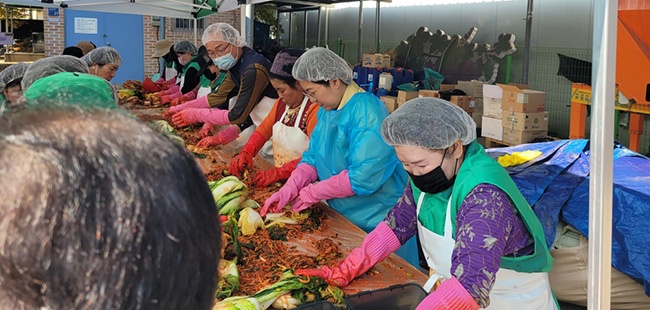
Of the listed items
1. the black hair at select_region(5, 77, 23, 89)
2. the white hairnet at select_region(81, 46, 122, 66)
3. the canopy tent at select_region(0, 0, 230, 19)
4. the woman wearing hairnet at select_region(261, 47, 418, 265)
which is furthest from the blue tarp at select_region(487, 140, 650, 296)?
the white hairnet at select_region(81, 46, 122, 66)

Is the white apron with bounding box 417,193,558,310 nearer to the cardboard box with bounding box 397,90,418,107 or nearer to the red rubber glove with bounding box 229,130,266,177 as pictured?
the red rubber glove with bounding box 229,130,266,177

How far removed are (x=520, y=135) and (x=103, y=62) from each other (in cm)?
514

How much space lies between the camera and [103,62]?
5828mm

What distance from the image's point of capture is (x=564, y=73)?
8391mm

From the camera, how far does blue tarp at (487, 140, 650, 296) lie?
370 centimetres

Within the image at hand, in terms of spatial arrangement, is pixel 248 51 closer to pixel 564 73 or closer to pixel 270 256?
pixel 270 256

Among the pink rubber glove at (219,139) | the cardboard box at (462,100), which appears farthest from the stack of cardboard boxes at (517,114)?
the pink rubber glove at (219,139)

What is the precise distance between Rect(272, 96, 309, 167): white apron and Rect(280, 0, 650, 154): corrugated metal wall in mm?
5004

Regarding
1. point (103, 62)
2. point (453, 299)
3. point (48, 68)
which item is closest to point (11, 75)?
point (48, 68)

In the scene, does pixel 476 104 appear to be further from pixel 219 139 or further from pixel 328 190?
pixel 328 190

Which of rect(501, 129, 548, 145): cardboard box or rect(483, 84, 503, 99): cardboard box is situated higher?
rect(483, 84, 503, 99): cardboard box

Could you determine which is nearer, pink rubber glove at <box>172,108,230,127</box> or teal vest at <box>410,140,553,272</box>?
teal vest at <box>410,140,553,272</box>

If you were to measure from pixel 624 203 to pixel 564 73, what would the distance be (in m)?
5.02

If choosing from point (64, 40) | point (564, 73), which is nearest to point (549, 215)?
point (564, 73)
